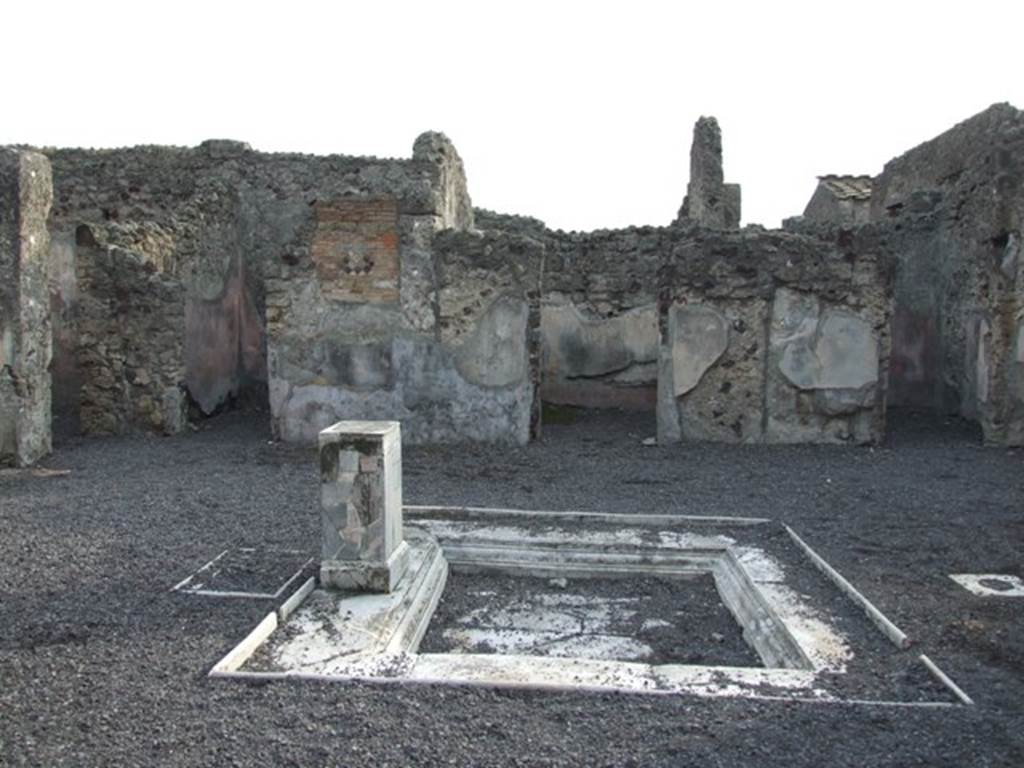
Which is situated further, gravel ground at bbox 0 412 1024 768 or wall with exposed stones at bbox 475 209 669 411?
wall with exposed stones at bbox 475 209 669 411

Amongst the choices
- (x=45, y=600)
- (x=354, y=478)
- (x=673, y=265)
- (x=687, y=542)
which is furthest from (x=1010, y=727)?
(x=673, y=265)

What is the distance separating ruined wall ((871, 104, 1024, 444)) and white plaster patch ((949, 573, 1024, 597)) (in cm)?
467

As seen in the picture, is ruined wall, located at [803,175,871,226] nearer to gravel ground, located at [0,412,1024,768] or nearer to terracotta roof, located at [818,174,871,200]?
terracotta roof, located at [818,174,871,200]

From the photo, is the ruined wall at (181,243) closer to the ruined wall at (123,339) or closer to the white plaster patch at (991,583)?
the ruined wall at (123,339)

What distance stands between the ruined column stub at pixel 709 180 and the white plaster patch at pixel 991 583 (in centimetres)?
1073

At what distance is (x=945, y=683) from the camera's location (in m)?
3.85

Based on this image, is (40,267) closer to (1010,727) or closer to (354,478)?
(354,478)

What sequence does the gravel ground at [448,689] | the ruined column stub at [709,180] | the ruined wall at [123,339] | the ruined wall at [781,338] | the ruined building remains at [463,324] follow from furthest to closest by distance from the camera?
the ruined column stub at [709,180], the ruined wall at [123,339], the ruined wall at [781,338], the ruined building remains at [463,324], the gravel ground at [448,689]

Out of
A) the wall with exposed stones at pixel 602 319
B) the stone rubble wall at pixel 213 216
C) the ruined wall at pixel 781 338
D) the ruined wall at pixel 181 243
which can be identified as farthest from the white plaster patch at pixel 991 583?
the ruined wall at pixel 181 243

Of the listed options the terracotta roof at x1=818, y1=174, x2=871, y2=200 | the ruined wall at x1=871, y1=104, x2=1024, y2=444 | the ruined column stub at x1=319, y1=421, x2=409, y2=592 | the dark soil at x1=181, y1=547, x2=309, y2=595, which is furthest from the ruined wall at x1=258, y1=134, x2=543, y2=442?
the terracotta roof at x1=818, y1=174, x2=871, y2=200

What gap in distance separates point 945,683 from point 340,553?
3192 millimetres

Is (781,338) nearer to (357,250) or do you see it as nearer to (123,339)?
(357,250)

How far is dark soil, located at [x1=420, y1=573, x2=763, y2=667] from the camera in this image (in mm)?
4707

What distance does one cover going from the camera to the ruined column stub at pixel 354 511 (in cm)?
512
